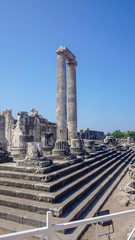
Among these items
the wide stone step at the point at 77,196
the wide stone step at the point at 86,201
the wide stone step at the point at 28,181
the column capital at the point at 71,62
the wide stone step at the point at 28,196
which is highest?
the column capital at the point at 71,62

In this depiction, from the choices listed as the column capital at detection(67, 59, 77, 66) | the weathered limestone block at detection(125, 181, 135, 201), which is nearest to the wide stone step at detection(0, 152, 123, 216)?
the weathered limestone block at detection(125, 181, 135, 201)

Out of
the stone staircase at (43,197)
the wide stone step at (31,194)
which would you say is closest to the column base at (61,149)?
the stone staircase at (43,197)

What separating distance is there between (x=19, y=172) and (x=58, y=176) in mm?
1347

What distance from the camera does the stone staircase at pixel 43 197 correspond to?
12.5ft

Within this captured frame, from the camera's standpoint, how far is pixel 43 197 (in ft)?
14.1

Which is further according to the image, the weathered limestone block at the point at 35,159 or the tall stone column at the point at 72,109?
the tall stone column at the point at 72,109

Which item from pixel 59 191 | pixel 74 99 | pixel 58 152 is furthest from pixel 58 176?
pixel 74 99

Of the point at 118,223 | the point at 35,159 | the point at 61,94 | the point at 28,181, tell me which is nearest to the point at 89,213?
the point at 118,223

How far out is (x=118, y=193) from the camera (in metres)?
6.38

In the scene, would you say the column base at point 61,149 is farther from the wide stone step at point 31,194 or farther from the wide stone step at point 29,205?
the wide stone step at point 29,205

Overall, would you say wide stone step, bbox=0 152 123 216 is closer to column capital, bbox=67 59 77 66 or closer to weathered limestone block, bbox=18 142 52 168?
weathered limestone block, bbox=18 142 52 168

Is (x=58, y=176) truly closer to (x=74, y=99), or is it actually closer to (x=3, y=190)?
(x=3, y=190)

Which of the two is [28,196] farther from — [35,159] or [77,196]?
[35,159]

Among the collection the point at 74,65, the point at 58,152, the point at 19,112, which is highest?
the point at 74,65
